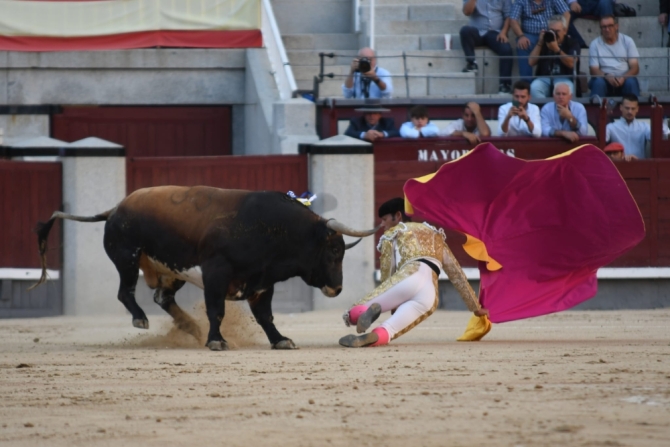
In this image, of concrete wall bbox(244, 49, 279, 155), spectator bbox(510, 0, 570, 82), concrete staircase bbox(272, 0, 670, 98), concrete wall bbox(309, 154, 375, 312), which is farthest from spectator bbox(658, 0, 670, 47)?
concrete wall bbox(309, 154, 375, 312)

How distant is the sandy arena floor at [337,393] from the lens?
471cm

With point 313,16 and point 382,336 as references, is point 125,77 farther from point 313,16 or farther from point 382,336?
point 382,336

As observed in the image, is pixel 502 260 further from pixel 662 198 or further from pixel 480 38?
pixel 480 38

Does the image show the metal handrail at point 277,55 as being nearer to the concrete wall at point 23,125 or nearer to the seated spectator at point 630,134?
the concrete wall at point 23,125

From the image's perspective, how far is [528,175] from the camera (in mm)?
8258

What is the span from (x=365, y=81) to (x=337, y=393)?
673 cm

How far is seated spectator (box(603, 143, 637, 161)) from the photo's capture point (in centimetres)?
1140

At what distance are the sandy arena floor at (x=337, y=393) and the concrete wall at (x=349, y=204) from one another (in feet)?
9.20

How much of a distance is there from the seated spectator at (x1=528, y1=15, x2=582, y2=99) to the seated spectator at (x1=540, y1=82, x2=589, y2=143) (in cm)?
46

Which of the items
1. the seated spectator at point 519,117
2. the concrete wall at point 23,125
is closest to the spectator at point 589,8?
the seated spectator at point 519,117

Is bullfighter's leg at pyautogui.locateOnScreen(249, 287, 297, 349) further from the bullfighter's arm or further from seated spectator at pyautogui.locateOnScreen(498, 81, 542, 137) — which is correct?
seated spectator at pyautogui.locateOnScreen(498, 81, 542, 137)

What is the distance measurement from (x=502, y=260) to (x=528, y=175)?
0.58 meters

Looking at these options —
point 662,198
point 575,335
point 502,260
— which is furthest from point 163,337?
point 662,198

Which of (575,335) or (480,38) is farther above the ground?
(480,38)
